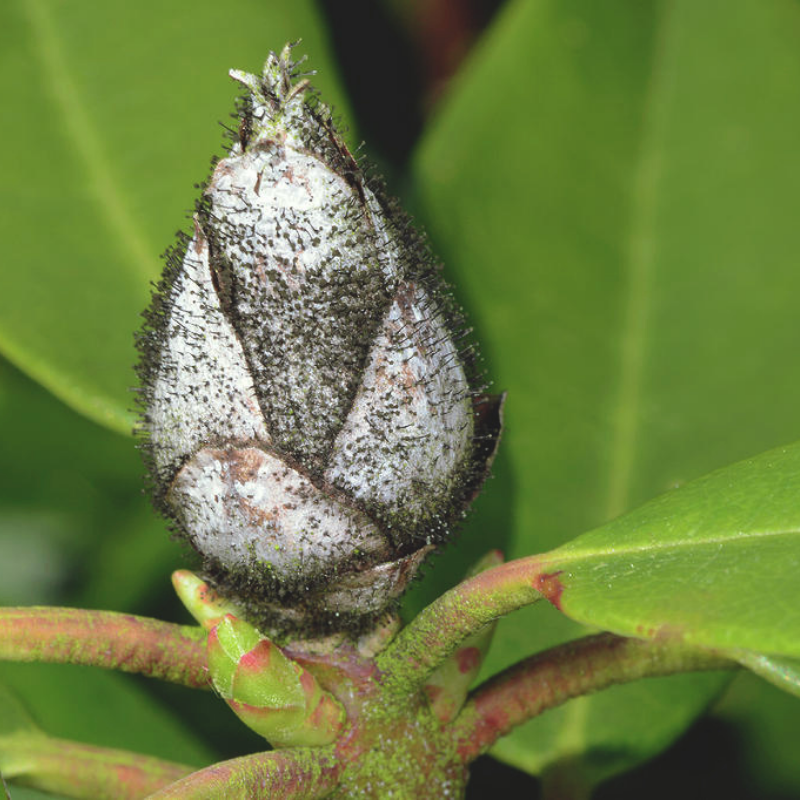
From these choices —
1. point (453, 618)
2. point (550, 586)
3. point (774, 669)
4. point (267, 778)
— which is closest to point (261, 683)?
point (267, 778)

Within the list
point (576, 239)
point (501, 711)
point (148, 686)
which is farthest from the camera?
point (148, 686)

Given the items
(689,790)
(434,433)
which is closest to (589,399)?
(689,790)

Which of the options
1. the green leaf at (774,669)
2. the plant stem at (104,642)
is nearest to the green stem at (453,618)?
the plant stem at (104,642)

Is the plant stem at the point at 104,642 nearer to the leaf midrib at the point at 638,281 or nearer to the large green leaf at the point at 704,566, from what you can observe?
the large green leaf at the point at 704,566

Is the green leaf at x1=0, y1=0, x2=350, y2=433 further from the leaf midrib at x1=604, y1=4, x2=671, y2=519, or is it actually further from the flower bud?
the flower bud

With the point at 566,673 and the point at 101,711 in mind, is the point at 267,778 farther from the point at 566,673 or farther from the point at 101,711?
the point at 101,711

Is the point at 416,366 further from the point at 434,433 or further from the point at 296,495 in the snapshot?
the point at 296,495

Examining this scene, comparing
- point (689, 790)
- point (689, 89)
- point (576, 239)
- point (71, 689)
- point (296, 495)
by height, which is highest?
point (689, 89)
